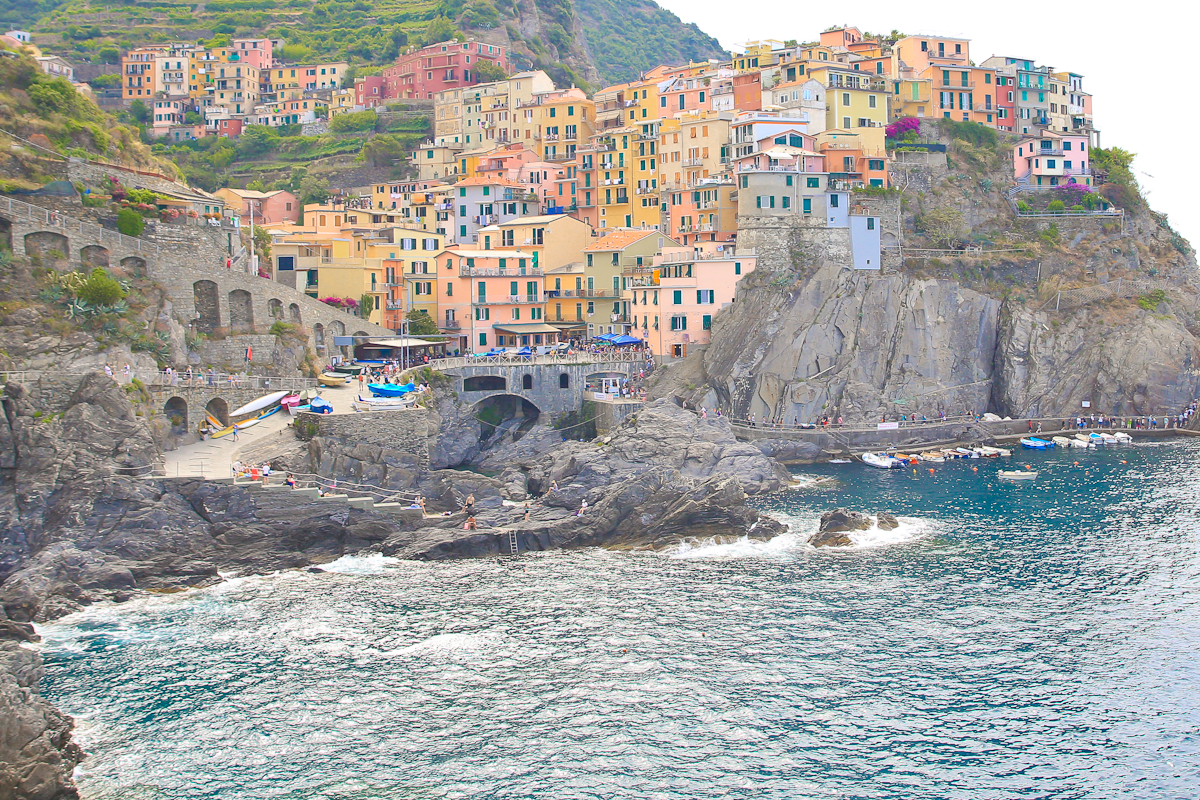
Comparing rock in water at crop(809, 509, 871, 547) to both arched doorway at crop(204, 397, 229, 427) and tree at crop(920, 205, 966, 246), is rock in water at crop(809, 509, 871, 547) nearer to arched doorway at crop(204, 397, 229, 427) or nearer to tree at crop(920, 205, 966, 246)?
arched doorway at crop(204, 397, 229, 427)

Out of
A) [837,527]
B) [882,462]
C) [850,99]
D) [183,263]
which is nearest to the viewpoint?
[837,527]

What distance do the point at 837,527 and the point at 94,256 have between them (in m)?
39.1

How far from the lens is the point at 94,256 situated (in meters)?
57.3

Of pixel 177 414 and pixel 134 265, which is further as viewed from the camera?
pixel 134 265

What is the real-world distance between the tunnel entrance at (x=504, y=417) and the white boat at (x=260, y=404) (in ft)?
55.3

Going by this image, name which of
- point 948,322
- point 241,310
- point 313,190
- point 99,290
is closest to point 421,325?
point 241,310

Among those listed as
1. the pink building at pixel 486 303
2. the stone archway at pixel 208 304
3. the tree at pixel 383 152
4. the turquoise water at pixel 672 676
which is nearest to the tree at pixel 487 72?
the tree at pixel 383 152

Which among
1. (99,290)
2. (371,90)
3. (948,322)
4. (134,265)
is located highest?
(371,90)

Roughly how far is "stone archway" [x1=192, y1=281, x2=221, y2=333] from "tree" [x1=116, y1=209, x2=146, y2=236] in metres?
4.22

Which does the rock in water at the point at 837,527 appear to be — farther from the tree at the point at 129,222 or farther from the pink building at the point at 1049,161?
the pink building at the point at 1049,161

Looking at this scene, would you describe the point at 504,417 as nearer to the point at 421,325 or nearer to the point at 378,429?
the point at 421,325

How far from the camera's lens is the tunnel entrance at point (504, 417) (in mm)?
72500

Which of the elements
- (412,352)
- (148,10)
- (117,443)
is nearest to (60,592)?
(117,443)

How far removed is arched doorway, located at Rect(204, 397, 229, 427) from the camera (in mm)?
56969
